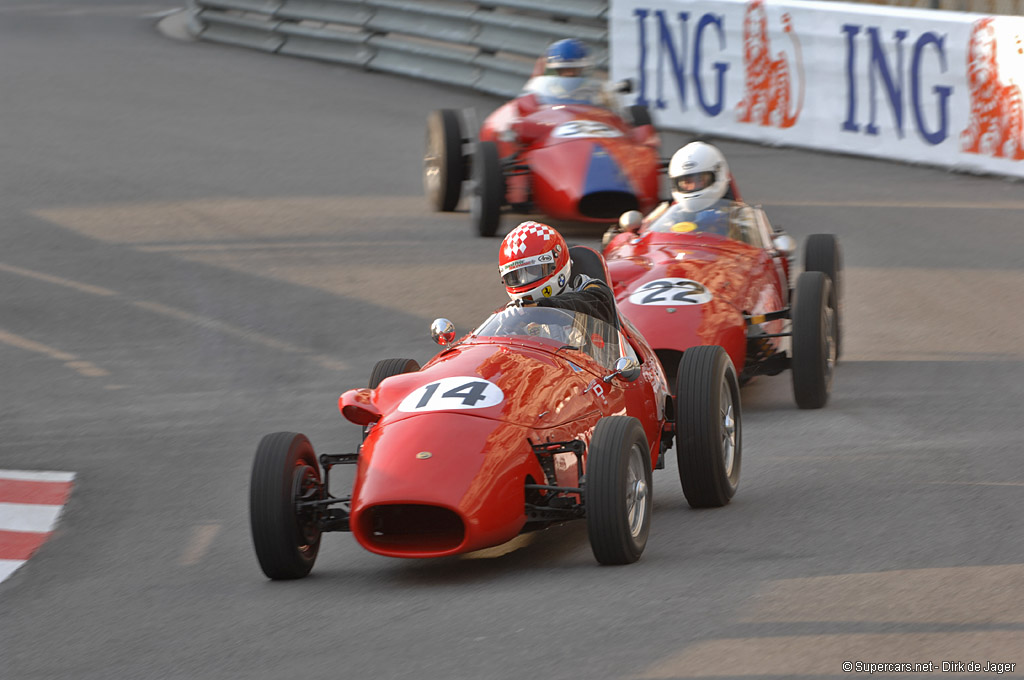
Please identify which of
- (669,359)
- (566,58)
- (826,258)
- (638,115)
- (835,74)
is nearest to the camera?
(669,359)

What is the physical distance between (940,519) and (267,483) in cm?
301

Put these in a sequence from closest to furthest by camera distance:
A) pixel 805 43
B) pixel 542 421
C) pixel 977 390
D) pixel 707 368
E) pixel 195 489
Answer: pixel 542 421 → pixel 707 368 → pixel 195 489 → pixel 977 390 → pixel 805 43

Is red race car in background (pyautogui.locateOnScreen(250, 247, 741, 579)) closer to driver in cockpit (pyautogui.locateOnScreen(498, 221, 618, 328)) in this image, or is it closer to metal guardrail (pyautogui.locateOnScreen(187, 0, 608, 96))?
driver in cockpit (pyautogui.locateOnScreen(498, 221, 618, 328))

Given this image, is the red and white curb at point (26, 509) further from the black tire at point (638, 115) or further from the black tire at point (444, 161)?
the black tire at point (638, 115)

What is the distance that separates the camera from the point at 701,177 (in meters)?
10.5

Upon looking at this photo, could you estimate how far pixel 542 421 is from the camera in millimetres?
6750

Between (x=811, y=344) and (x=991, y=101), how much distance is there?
725 centimetres

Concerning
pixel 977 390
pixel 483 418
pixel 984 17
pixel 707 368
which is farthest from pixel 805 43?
pixel 483 418

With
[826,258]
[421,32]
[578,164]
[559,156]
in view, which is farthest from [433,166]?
[421,32]

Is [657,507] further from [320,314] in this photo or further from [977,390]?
[320,314]

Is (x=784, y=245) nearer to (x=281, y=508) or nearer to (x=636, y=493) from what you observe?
(x=636, y=493)

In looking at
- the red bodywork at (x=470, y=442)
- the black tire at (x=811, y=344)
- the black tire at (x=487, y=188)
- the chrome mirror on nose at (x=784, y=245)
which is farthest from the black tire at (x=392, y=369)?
the black tire at (x=487, y=188)

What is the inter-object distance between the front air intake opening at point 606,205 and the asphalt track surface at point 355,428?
291mm

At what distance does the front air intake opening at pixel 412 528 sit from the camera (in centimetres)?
641
